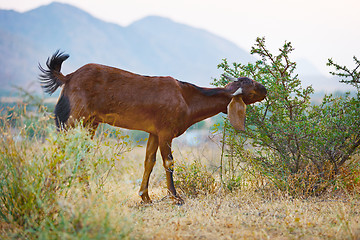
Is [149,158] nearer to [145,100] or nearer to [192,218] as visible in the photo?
[145,100]

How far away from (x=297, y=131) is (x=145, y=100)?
8.05ft

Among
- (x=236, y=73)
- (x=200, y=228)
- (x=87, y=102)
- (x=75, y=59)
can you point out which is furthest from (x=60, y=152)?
(x=75, y=59)

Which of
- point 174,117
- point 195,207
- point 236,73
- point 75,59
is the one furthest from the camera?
point 75,59

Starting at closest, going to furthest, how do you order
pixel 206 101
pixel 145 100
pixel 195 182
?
pixel 145 100
pixel 206 101
pixel 195 182

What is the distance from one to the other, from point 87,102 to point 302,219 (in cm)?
333

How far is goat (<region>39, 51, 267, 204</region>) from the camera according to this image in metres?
5.38

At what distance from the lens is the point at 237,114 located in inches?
223

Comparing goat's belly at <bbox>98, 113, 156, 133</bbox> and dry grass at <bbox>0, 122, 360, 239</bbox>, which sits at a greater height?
goat's belly at <bbox>98, 113, 156, 133</bbox>

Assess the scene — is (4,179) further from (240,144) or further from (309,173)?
(309,173)

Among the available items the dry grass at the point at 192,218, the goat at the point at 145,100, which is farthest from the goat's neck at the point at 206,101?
the dry grass at the point at 192,218

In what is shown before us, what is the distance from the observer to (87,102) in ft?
17.5

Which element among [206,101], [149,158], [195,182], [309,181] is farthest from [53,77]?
[309,181]

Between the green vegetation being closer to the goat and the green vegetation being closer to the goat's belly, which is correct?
the goat's belly

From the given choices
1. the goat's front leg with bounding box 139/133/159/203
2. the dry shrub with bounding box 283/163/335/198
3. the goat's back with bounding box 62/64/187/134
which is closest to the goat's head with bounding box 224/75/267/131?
the goat's back with bounding box 62/64/187/134
